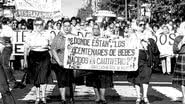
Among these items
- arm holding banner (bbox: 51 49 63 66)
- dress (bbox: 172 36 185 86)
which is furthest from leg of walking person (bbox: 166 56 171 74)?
arm holding banner (bbox: 51 49 63 66)

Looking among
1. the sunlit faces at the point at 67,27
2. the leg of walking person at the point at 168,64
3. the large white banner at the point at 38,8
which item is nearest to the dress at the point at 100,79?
the sunlit faces at the point at 67,27

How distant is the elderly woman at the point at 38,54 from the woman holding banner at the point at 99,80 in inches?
35.2

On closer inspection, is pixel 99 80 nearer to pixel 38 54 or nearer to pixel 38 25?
pixel 38 54

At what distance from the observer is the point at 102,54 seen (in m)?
10.7

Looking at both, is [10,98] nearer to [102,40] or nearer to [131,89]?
[102,40]

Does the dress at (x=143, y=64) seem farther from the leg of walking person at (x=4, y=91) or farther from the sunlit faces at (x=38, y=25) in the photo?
the leg of walking person at (x=4, y=91)

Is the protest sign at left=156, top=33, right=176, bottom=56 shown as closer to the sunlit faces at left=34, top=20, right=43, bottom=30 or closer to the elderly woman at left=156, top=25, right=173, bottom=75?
the elderly woman at left=156, top=25, right=173, bottom=75

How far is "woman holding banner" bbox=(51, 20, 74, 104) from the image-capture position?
10.1m

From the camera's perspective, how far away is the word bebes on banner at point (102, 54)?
10.4 m

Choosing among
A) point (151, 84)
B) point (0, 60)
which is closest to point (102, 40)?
point (0, 60)

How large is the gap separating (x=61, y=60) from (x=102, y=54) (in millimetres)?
958

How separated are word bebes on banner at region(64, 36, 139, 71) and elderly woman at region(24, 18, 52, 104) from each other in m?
0.44

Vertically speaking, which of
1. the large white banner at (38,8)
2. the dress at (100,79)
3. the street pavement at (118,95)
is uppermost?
the large white banner at (38,8)

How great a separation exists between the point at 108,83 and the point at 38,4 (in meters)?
9.51
